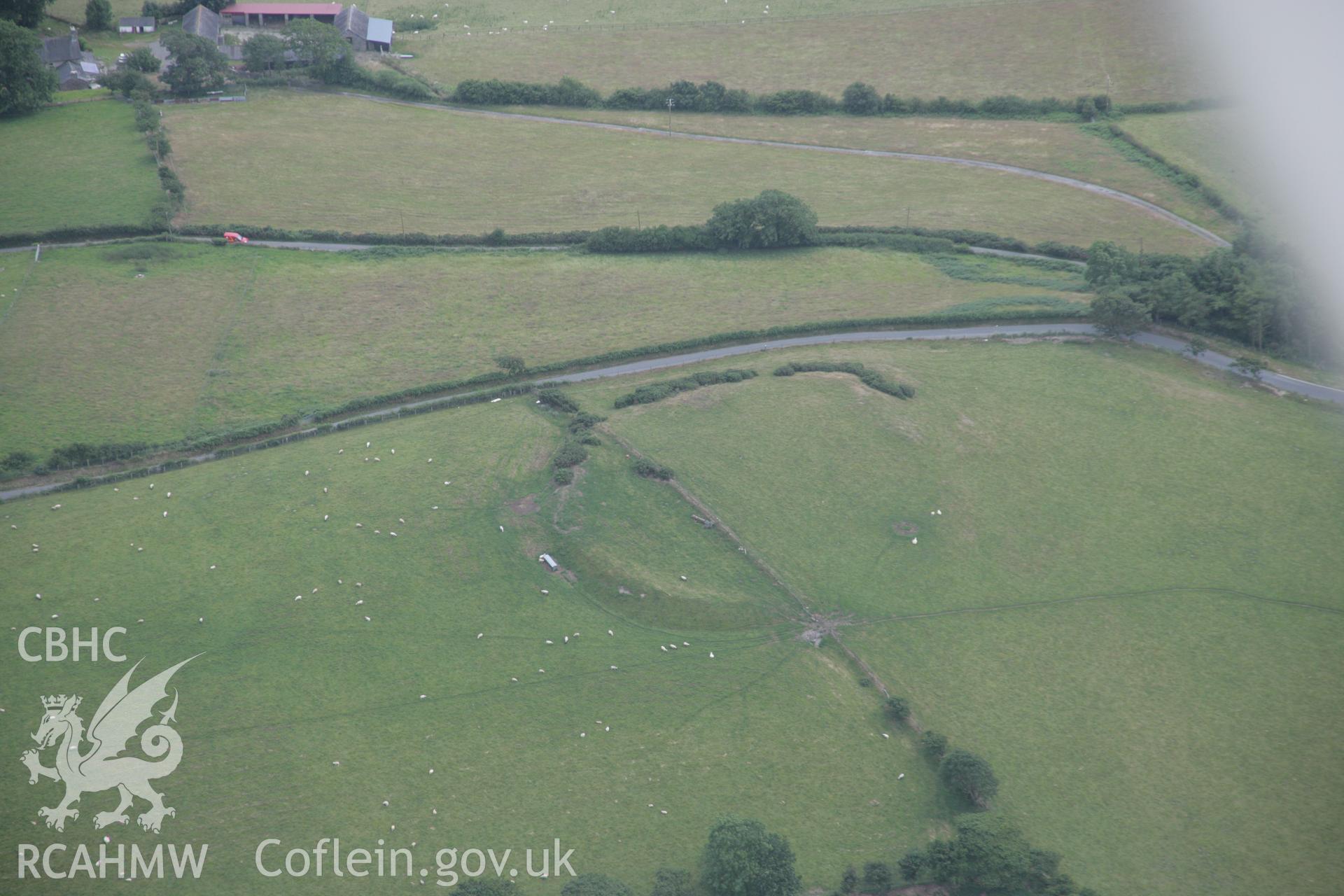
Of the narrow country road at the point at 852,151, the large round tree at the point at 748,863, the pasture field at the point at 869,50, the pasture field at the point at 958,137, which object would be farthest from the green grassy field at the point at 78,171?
the large round tree at the point at 748,863

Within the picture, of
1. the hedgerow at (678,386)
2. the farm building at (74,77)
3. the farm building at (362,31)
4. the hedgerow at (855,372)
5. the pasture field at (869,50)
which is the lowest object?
the hedgerow at (678,386)

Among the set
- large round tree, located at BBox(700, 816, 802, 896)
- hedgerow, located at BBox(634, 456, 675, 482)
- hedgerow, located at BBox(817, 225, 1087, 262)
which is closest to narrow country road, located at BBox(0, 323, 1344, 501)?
hedgerow, located at BBox(817, 225, 1087, 262)

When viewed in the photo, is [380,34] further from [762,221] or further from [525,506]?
[525,506]

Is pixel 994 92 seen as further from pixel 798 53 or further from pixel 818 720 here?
pixel 818 720

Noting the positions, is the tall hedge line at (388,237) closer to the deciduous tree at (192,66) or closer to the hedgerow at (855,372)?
the hedgerow at (855,372)

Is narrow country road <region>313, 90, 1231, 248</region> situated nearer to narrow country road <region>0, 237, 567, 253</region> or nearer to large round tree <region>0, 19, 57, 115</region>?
narrow country road <region>0, 237, 567, 253</region>
